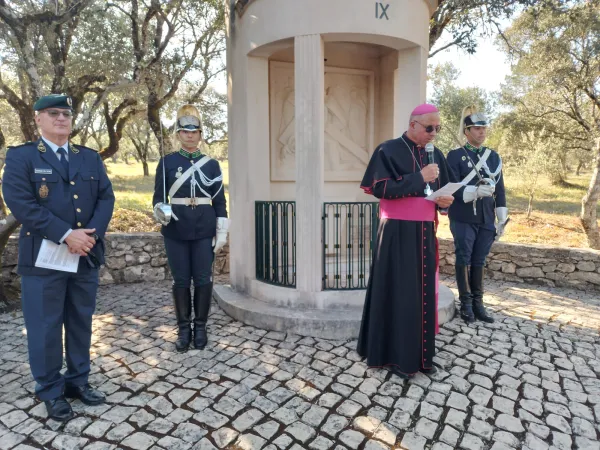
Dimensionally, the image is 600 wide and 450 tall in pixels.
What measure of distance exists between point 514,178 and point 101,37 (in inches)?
628

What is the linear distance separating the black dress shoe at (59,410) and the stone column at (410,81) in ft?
14.4

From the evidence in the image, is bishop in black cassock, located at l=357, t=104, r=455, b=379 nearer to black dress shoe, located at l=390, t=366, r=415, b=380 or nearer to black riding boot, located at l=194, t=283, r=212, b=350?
black dress shoe, located at l=390, t=366, r=415, b=380

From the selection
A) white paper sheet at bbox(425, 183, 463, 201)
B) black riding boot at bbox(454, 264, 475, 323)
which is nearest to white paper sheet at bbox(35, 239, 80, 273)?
white paper sheet at bbox(425, 183, 463, 201)

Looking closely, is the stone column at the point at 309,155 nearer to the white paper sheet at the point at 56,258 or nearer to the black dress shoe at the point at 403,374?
the black dress shoe at the point at 403,374

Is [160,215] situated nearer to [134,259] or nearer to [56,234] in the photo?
[56,234]

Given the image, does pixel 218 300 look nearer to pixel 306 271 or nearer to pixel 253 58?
pixel 306 271

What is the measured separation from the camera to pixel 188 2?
960 centimetres

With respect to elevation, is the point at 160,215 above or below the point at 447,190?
below

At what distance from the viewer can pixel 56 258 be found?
9.91ft

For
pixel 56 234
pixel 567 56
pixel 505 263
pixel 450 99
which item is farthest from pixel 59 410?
pixel 450 99

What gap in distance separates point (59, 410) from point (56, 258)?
3.48ft

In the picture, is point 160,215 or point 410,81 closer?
point 160,215

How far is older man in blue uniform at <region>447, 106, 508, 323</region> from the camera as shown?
196 inches

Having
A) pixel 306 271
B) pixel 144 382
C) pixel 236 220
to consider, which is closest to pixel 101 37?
pixel 236 220
